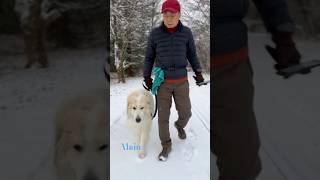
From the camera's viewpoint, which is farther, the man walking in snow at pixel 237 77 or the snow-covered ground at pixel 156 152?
the snow-covered ground at pixel 156 152

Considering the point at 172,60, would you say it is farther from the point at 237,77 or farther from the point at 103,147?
the point at 103,147

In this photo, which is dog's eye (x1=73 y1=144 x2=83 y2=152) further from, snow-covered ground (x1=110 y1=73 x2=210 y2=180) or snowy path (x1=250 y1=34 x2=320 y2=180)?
snowy path (x1=250 y1=34 x2=320 y2=180)

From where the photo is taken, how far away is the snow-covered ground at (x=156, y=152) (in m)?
1.30

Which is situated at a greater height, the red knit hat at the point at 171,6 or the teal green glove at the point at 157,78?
the red knit hat at the point at 171,6

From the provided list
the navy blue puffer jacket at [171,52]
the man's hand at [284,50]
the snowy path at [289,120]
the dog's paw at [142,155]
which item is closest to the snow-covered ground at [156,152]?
the dog's paw at [142,155]

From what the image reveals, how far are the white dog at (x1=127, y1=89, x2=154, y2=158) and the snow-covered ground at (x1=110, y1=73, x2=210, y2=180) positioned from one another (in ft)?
0.07

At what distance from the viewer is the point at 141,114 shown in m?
1.31

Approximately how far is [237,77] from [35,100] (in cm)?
76

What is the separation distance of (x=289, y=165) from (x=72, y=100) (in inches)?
34.5

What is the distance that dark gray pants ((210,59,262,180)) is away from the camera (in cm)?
124

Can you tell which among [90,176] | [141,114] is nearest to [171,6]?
[141,114]

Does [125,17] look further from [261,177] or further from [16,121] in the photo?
[261,177]

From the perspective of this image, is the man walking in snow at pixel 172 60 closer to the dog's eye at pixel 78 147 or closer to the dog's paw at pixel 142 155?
the dog's paw at pixel 142 155

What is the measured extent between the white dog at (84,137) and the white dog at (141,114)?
9cm
